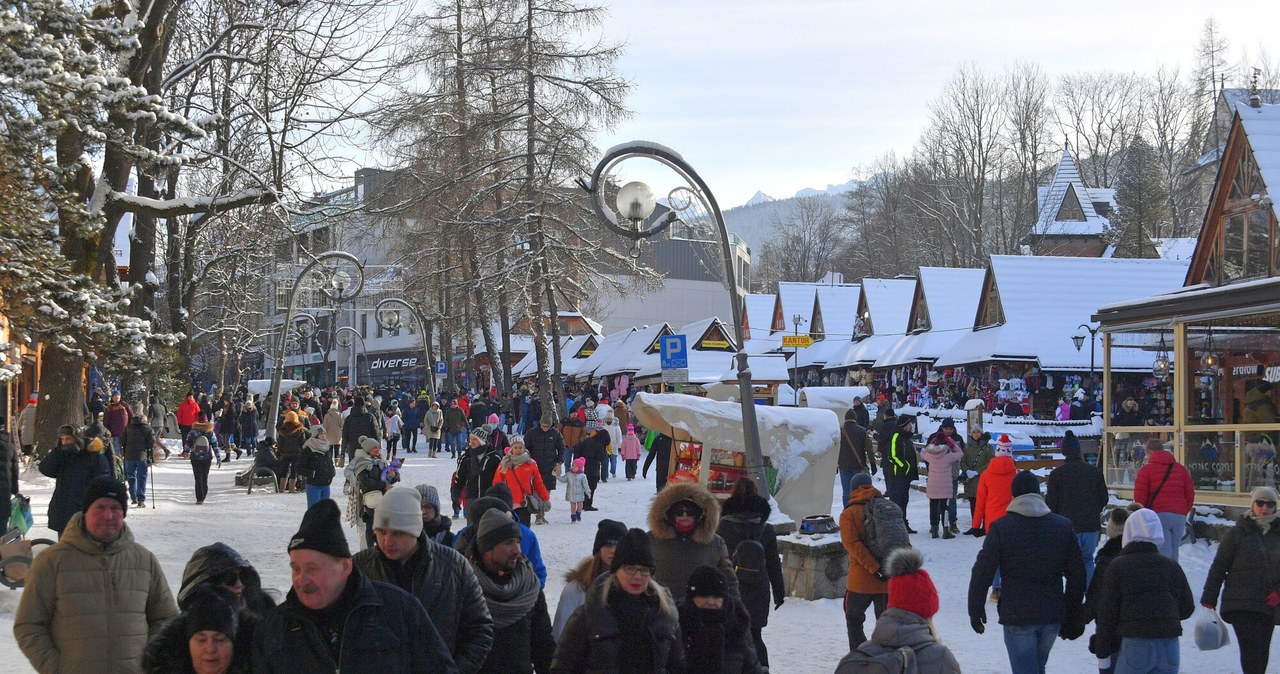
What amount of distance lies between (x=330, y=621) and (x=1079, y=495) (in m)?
9.56

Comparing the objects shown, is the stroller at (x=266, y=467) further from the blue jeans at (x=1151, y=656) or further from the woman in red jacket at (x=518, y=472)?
the blue jeans at (x=1151, y=656)

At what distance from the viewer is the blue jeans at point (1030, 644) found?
26.2ft

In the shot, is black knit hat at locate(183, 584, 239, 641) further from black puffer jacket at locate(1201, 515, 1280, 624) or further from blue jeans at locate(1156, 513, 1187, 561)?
blue jeans at locate(1156, 513, 1187, 561)

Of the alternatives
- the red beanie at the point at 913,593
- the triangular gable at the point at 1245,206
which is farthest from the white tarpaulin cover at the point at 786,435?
the red beanie at the point at 913,593

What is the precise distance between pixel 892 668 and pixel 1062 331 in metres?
34.9

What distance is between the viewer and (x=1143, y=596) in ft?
24.9

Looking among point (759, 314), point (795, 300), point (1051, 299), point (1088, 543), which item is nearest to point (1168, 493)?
point (1088, 543)

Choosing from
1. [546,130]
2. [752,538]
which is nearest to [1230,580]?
[752,538]

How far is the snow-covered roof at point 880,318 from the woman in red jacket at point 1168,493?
3605cm

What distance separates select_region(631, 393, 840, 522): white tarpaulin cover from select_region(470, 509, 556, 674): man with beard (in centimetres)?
1035

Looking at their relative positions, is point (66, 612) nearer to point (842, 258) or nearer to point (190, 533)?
point (190, 533)

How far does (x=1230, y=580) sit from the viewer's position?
29.1ft

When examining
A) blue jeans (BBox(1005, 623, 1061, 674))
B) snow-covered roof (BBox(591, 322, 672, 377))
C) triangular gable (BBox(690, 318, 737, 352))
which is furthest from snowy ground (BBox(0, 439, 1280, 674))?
triangular gable (BBox(690, 318, 737, 352))

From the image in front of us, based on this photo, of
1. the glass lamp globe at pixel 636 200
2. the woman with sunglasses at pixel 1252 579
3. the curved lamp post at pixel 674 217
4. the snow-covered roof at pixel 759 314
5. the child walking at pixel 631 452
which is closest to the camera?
the woman with sunglasses at pixel 1252 579
